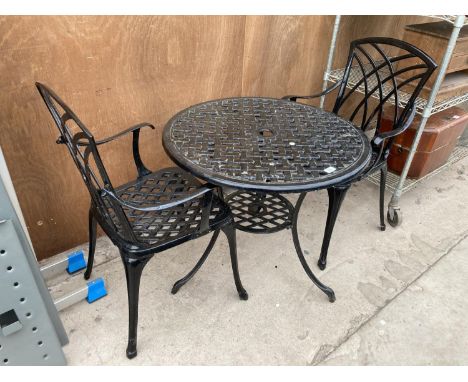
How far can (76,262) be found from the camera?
80.4 inches

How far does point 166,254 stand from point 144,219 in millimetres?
692

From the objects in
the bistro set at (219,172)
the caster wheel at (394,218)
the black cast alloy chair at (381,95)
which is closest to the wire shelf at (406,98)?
the black cast alloy chair at (381,95)

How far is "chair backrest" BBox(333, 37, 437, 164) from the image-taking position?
203 centimetres

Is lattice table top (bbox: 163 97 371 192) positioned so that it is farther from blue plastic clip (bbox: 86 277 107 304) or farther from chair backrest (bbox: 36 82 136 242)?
blue plastic clip (bbox: 86 277 107 304)

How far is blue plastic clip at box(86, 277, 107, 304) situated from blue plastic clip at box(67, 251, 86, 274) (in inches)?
7.9

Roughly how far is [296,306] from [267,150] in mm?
892

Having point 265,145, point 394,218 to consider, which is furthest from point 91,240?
point 394,218

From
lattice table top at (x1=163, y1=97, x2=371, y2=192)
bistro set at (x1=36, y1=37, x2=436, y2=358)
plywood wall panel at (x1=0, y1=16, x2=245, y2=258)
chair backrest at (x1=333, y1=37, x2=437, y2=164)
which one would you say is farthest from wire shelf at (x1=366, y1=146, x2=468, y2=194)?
plywood wall panel at (x1=0, y1=16, x2=245, y2=258)

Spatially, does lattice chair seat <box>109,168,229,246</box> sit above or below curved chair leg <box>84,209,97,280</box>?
above

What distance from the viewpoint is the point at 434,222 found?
2.60 m

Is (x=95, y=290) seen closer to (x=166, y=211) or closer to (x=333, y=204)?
(x=166, y=211)

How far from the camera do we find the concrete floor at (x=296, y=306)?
5.56 feet
